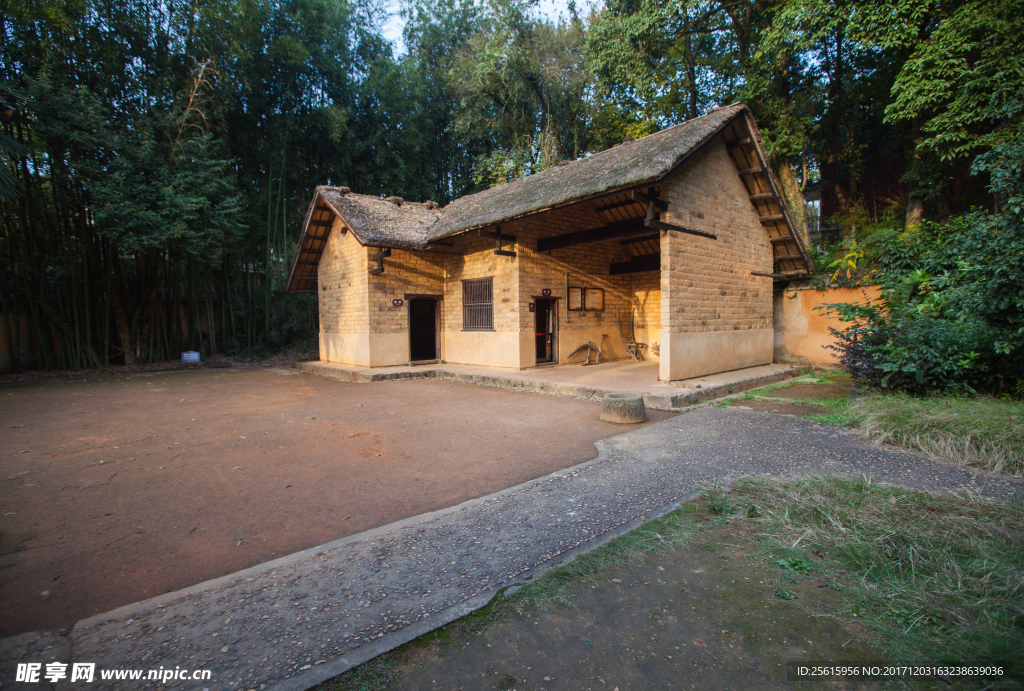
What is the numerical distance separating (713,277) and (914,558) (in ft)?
25.1

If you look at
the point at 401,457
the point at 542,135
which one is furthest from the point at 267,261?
the point at 401,457

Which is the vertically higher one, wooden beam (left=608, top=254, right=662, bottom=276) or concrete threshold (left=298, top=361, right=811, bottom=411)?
wooden beam (left=608, top=254, right=662, bottom=276)

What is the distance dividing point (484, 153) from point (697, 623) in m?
20.3

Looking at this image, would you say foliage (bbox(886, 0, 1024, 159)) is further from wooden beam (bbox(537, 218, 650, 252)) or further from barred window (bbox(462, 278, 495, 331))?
barred window (bbox(462, 278, 495, 331))

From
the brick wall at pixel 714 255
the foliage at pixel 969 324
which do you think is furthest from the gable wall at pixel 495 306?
the foliage at pixel 969 324

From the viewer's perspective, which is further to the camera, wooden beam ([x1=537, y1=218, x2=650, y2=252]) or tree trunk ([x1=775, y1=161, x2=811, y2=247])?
tree trunk ([x1=775, y1=161, x2=811, y2=247])

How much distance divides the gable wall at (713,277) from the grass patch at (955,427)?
3250 millimetres

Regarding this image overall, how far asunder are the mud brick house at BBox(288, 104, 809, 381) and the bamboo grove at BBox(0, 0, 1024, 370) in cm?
343

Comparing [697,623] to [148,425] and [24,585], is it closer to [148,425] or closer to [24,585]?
→ [24,585]

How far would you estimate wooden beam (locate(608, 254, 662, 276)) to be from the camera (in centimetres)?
1183

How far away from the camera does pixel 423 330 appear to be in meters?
13.5

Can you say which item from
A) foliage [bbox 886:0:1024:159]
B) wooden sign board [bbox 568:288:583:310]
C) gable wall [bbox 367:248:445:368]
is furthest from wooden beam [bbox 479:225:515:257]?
foliage [bbox 886:0:1024:159]

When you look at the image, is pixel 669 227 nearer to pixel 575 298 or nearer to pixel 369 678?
pixel 575 298

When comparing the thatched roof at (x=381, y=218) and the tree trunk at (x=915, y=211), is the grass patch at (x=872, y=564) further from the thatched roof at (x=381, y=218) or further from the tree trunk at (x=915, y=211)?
the tree trunk at (x=915, y=211)
